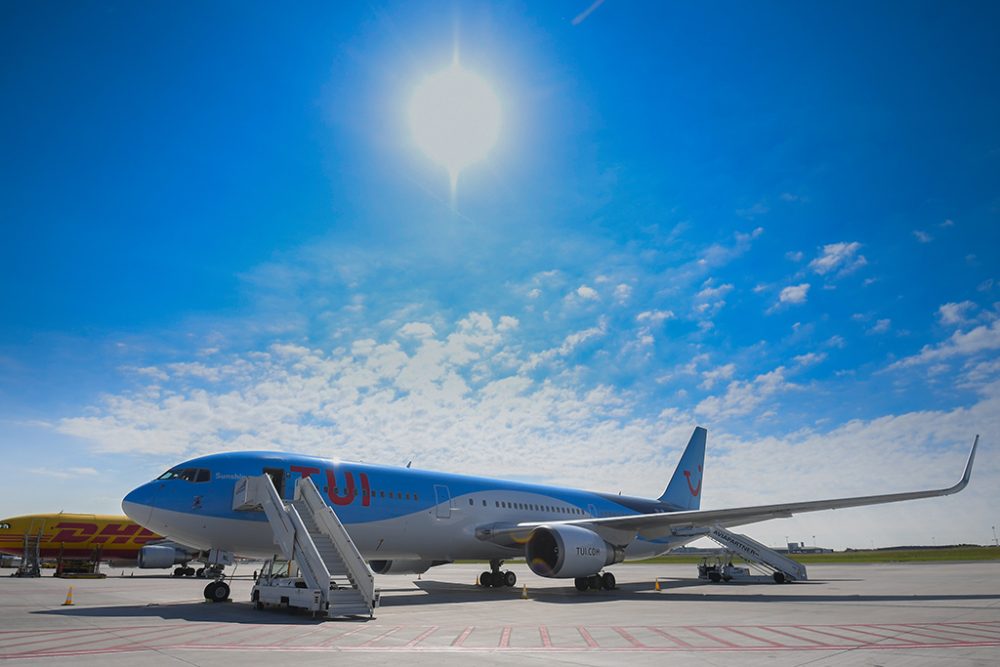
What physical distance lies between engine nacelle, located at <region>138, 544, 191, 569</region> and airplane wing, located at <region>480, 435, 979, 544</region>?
2459cm

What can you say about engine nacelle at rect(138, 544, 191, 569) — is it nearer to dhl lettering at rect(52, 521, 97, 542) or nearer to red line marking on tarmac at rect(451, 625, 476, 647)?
dhl lettering at rect(52, 521, 97, 542)

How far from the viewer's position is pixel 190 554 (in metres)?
38.5

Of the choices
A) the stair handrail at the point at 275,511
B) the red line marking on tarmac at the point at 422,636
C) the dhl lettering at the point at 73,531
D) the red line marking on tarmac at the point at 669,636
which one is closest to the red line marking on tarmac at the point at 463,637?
the red line marking on tarmac at the point at 422,636

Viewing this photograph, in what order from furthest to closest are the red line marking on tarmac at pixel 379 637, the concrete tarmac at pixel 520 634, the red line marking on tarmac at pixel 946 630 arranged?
the red line marking on tarmac at pixel 946 630 → the red line marking on tarmac at pixel 379 637 → the concrete tarmac at pixel 520 634

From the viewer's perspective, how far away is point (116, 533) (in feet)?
130

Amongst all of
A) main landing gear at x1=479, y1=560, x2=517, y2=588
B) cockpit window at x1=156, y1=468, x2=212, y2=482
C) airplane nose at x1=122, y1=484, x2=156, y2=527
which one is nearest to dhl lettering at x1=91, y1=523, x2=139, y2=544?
main landing gear at x1=479, y1=560, x2=517, y2=588

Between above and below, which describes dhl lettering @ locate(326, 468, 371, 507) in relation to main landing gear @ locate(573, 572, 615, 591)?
above

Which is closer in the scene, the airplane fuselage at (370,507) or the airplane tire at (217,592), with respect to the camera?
the airplane tire at (217,592)

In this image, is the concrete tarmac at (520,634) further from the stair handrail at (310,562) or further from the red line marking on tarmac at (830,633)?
the stair handrail at (310,562)

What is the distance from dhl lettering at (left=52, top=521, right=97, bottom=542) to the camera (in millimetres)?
38375

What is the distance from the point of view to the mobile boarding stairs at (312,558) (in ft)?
42.1

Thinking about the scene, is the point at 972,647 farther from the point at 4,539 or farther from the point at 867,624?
the point at 4,539

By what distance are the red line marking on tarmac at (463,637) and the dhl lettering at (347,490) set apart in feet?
26.6

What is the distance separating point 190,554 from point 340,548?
29.5m
